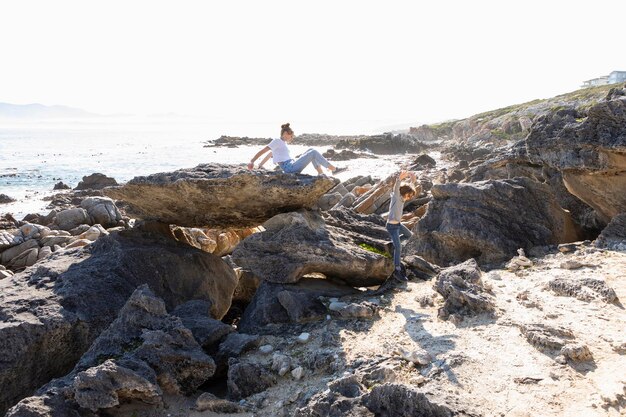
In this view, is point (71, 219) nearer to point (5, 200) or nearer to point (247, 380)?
point (5, 200)

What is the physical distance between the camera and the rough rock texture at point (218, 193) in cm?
895

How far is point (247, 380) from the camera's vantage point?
21.5 feet

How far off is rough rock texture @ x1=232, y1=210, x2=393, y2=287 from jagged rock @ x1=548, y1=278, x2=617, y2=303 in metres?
3.35

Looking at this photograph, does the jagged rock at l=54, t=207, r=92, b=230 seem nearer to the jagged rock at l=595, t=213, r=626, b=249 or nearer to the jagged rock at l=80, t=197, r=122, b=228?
the jagged rock at l=80, t=197, r=122, b=228

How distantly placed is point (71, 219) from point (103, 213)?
1332 mm

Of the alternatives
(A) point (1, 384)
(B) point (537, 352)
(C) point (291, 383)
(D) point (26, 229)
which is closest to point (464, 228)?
(B) point (537, 352)

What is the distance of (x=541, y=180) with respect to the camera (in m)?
14.1

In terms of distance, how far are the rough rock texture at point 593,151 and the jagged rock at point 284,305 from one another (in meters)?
6.54

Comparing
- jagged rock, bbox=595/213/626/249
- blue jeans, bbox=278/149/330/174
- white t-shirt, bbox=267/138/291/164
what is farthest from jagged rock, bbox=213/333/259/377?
jagged rock, bbox=595/213/626/249

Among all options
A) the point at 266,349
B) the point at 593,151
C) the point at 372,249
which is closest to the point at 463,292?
the point at 372,249

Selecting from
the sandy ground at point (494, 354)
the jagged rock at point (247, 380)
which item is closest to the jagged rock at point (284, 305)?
the sandy ground at point (494, 354)

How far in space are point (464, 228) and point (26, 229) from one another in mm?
15667

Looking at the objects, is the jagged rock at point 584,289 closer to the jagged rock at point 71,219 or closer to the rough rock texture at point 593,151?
the rough rock texture at point 593,151

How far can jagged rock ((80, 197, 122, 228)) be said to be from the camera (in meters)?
21.4
